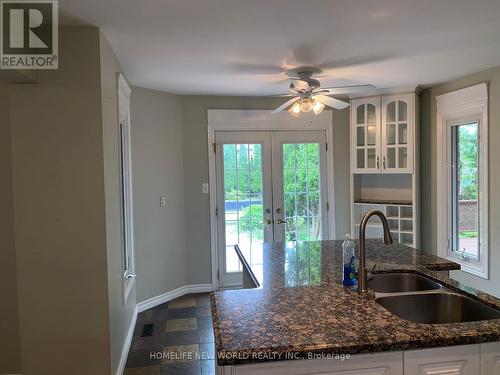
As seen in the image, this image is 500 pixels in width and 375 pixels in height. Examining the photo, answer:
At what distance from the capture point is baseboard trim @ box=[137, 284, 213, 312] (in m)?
4.04

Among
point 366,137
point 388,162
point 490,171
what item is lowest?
point 490,171

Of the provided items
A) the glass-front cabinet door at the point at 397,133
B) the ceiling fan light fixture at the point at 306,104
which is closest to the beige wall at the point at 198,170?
the glass-front cabinet door at the point at 397,133

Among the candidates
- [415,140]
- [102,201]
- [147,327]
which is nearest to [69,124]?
[102,201]

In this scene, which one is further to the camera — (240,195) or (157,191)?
(240,195)

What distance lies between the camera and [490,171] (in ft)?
11.6

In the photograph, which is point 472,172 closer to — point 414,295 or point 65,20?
point 414,295

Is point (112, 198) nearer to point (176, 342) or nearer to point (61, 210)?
point (61, 210)

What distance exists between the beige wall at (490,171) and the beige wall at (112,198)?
326 cm

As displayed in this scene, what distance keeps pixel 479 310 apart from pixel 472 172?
98.9 inches

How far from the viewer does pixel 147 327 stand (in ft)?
11.8

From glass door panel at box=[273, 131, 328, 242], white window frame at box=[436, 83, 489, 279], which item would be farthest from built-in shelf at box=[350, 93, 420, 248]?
glass door panel at box=[273, 131, 328, 242]

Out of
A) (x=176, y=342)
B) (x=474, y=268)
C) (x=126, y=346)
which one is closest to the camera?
(x=126, y=346)

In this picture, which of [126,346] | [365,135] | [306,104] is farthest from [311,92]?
[126,346]

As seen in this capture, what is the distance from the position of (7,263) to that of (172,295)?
2.08 m
